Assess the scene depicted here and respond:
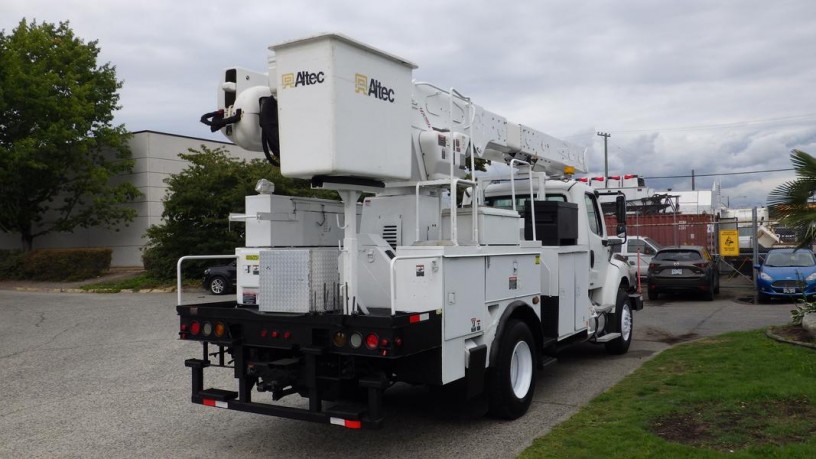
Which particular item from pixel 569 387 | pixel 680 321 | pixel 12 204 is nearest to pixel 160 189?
pixel 12 204

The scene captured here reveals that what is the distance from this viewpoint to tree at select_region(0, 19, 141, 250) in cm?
2792

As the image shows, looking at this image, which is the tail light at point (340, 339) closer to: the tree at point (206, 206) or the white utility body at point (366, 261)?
the white utility body at point (366, 261)

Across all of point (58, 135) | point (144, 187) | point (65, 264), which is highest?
point (58, 135)

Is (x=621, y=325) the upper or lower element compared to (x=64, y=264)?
lower

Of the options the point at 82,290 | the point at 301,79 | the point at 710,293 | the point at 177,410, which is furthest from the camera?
the point at 82,290

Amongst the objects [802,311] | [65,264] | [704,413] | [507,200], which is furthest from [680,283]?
[65,264]

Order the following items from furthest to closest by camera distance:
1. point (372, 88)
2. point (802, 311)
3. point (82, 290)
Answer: point (82, 290)
point (802, 311)
point (372, 88)

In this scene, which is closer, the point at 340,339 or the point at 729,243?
the point at 340,339

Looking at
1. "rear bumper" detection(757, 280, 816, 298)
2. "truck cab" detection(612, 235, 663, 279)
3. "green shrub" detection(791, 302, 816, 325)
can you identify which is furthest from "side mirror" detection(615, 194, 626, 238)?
"truck cab" detection(612, 235, 663, 279)

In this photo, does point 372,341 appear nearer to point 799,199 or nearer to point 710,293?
point 799,199

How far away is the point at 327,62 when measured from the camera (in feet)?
17.6

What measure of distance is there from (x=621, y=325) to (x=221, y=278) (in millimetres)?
14639

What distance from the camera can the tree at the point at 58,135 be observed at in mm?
27922

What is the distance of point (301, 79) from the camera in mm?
5508
